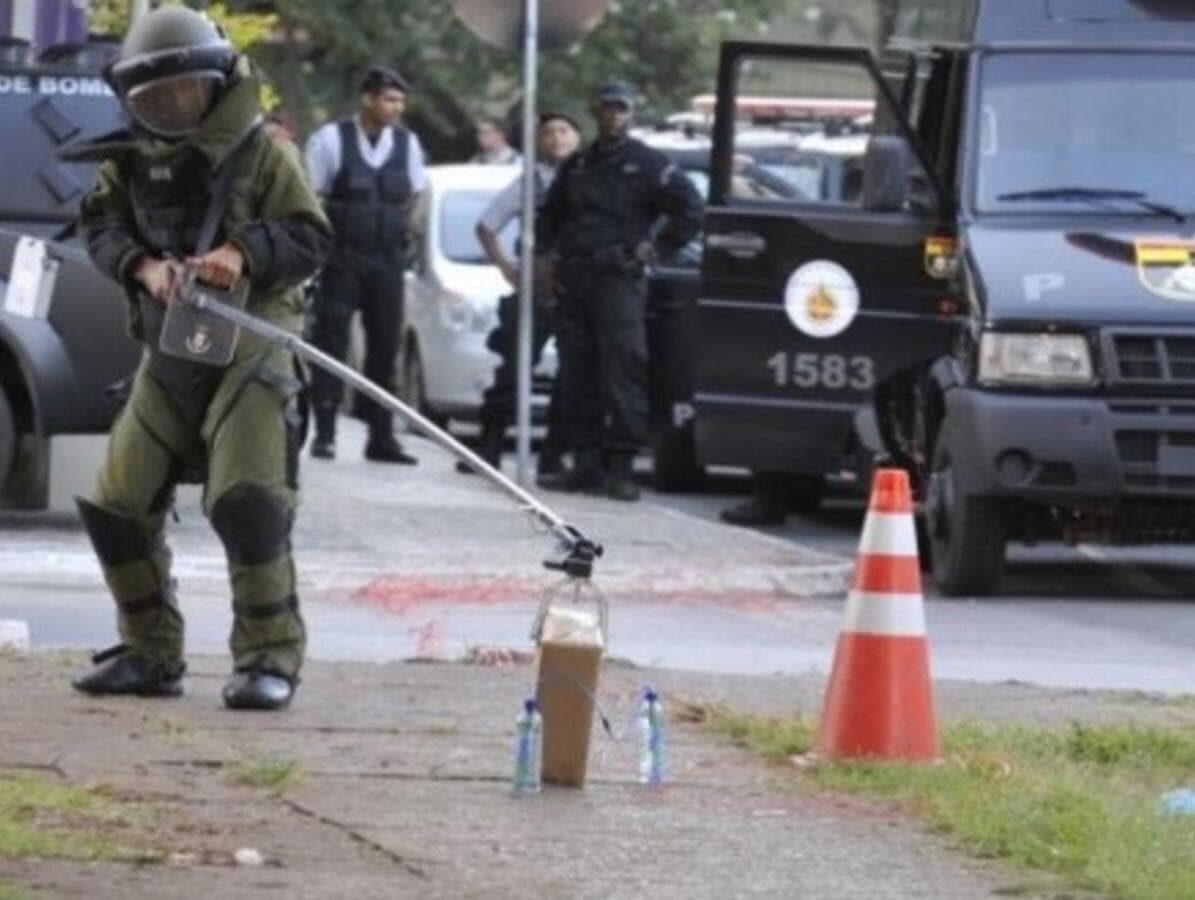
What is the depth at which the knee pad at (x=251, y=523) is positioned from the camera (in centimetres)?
1023

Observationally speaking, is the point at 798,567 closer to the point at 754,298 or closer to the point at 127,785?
the point at 754,298

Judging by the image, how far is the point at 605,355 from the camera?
19.6 m

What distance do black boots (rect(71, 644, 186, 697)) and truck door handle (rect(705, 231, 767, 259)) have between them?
22.0ft

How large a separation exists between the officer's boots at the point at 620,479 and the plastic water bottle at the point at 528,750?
10.3 metres

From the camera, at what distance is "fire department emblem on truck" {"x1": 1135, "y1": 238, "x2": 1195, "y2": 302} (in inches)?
613

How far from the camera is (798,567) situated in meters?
16.1

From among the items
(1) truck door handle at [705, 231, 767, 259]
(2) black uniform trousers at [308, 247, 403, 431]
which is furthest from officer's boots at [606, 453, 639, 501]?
(1) truck door handle at [705, 231, 767, 259]

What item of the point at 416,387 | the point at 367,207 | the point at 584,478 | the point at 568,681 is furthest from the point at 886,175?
the point at 416,387

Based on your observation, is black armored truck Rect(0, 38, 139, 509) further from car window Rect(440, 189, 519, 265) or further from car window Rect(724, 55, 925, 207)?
car window Rect(440, 189, 519, 265)

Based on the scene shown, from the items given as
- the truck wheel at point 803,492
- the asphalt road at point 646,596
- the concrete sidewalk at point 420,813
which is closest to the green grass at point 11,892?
the concrete sidewalk at point 420,813

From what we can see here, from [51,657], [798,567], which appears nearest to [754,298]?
[798,567]

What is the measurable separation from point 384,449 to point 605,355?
5.04 feet

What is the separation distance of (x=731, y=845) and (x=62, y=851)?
1.45 meters

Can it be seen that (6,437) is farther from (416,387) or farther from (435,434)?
(416,387)
